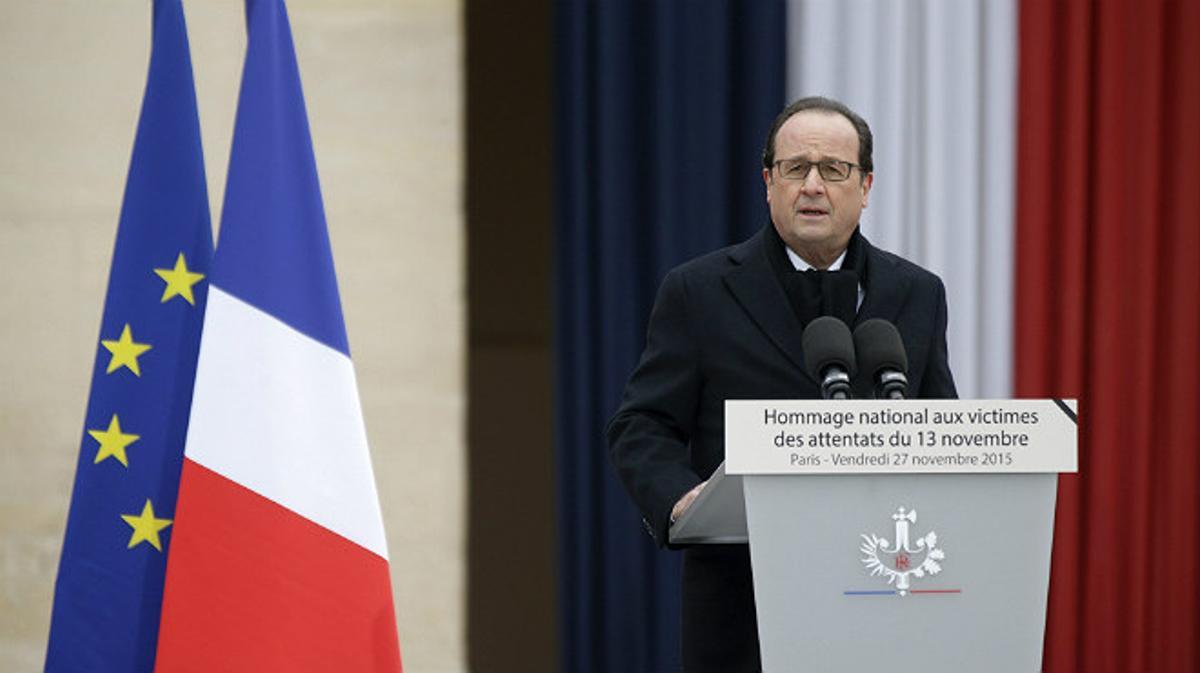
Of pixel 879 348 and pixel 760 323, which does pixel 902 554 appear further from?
pixel 760 323

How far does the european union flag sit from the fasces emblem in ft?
4.91

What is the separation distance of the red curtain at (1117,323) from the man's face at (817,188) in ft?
7.00

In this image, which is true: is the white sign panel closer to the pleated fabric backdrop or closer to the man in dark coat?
the man in dark coat

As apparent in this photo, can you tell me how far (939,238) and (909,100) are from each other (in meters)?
0.45

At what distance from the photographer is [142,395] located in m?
2.93

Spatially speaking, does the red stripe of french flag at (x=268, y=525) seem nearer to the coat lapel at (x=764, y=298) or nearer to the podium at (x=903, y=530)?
the coat lapel at (x=764, y=298)

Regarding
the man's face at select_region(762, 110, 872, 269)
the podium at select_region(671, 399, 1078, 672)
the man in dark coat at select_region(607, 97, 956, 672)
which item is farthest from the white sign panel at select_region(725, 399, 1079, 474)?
the man's face at select_region(762, 110, 872, 269)

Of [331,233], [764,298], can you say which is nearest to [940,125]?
[331,233]

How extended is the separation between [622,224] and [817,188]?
1918 millimetres

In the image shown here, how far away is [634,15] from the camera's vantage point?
4.70m

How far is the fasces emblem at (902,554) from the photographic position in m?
2.00

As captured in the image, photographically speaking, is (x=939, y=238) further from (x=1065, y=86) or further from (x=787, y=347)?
(x=787, y=347)

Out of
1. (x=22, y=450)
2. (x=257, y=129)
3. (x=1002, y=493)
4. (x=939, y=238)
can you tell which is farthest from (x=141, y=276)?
(x=939, y=238)

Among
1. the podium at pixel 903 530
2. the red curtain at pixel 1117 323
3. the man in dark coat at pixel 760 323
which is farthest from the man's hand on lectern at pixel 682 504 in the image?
the red curtain at pixel 1117 323
